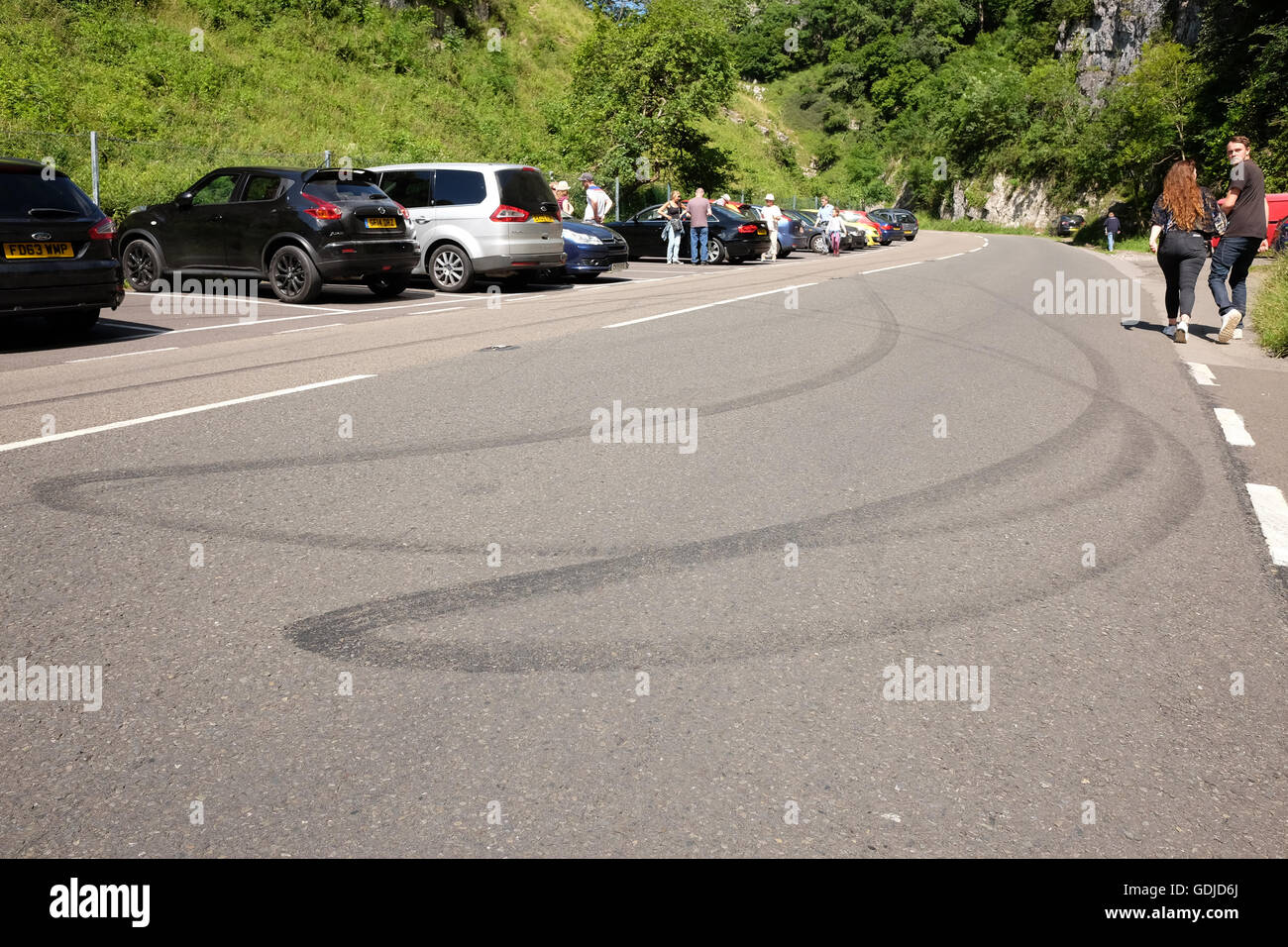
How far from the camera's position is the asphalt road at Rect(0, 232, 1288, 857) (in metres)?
2.79

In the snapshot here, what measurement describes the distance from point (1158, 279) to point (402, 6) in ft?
97.3

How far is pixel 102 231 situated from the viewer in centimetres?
1101

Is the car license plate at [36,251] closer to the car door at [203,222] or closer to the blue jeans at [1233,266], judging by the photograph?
the car door at [203,222]

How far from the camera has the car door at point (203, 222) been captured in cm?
1530

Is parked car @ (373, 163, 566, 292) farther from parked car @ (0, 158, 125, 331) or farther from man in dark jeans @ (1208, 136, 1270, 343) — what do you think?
man in dark jeans @ (1208, 136, 1270, 343)

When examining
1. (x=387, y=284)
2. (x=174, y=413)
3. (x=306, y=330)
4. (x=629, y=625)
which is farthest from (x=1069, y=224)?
(x=629, y=625)

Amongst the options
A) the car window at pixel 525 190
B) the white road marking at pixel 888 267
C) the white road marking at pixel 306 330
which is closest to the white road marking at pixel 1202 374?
the white road marking at pixel 306 330

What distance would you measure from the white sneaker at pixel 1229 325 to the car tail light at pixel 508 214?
1025cm

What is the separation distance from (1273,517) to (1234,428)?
8.40ft

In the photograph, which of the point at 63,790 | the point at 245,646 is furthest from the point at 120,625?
the point at 63,790

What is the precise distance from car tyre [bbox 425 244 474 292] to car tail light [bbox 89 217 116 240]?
22.2ft

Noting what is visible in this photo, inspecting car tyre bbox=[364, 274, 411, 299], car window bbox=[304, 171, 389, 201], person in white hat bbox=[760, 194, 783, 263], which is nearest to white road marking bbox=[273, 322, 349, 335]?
car window bbox=[304, 171, 389, 201]

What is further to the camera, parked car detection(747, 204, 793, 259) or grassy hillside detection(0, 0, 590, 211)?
parked car detection(747, 204, 793, 259)

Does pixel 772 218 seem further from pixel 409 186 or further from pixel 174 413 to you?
pixel 174 413
